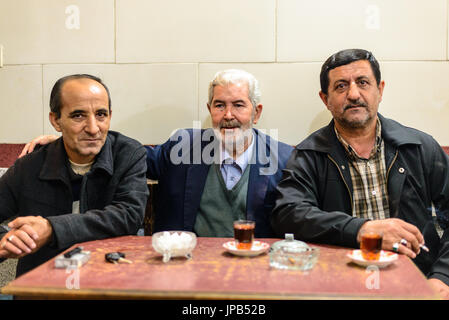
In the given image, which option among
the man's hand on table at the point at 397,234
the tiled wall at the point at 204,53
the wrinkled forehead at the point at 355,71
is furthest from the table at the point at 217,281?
the tiled wall at the point at 204,53

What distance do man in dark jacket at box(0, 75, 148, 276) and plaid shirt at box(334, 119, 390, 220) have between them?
1143mm

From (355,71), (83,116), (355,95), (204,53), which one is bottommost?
(83,116)

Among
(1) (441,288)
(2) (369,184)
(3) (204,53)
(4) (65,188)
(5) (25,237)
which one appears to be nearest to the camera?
(5) (25,237)

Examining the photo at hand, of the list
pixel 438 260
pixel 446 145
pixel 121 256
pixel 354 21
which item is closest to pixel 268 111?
pixel 354 21

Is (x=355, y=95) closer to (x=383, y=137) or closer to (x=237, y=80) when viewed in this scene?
(x=383, y=137)

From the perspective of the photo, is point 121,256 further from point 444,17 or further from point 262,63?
point 444,17

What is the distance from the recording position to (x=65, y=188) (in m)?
2.11

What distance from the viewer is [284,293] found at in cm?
121

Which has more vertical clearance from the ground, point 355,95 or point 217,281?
point 355,95

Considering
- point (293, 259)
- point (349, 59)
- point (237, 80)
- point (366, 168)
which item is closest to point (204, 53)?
point (237, 80)

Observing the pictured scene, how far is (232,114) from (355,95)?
2.31 feet

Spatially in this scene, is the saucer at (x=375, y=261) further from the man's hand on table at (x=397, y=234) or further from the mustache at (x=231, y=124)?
the mustache at (x=231, y=124)

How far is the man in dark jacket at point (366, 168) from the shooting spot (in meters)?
2.18

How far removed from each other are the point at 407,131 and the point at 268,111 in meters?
0.98
